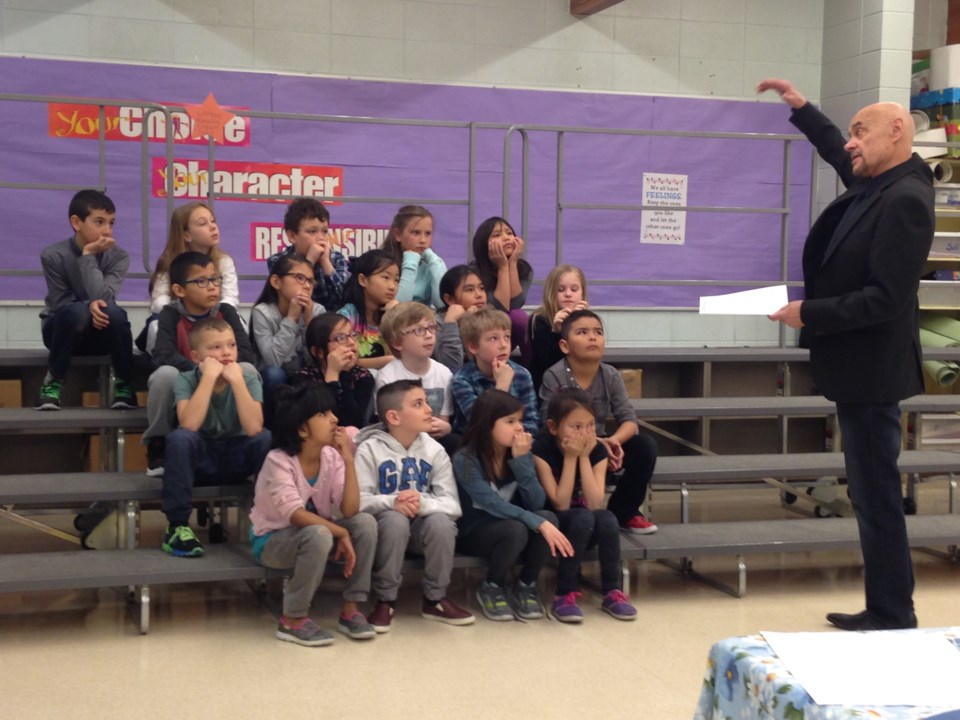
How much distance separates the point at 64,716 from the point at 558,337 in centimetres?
A: 245

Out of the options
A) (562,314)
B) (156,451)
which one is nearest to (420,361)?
(562,314)

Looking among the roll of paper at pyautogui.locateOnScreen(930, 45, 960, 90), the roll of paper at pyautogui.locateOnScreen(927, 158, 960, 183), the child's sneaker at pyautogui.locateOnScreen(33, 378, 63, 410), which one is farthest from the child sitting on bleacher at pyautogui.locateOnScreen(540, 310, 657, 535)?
the roll of paper at pyautogui.locateOnScreen(930, 45, 960, 90)

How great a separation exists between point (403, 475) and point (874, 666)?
8.12ft

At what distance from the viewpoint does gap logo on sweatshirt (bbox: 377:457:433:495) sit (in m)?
3.86

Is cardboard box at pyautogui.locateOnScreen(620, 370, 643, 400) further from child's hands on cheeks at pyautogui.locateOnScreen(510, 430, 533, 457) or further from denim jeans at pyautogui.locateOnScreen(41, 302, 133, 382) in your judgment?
denim jeans at pyautogui.locateOnScreen(41, 302, 133, 382)

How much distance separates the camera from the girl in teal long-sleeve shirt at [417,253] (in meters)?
4.85

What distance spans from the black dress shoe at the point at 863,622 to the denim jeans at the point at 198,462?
2019mm

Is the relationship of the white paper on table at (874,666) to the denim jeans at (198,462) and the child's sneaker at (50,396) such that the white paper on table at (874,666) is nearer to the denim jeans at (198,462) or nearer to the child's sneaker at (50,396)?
the denim jeans at (198,462)

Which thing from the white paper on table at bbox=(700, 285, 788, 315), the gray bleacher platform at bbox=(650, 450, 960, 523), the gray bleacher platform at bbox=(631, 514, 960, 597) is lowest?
the gray bleacher platform at bbox=(631, 514, 960, 597)

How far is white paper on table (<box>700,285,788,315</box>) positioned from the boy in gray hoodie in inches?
47.1

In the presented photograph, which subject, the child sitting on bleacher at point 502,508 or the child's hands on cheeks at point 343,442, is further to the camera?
the child sitting on bleacher at point 502,508

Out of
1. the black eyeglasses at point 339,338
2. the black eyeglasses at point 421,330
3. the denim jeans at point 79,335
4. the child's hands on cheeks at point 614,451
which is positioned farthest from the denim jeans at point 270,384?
the child's hands on cheeks at point 614,451

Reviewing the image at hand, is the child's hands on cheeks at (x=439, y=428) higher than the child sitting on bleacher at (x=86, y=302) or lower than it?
lower

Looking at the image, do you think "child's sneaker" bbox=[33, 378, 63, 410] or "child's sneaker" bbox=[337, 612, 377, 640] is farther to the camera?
"child's sneaker" bbox=[33, 378, 63, 410]
